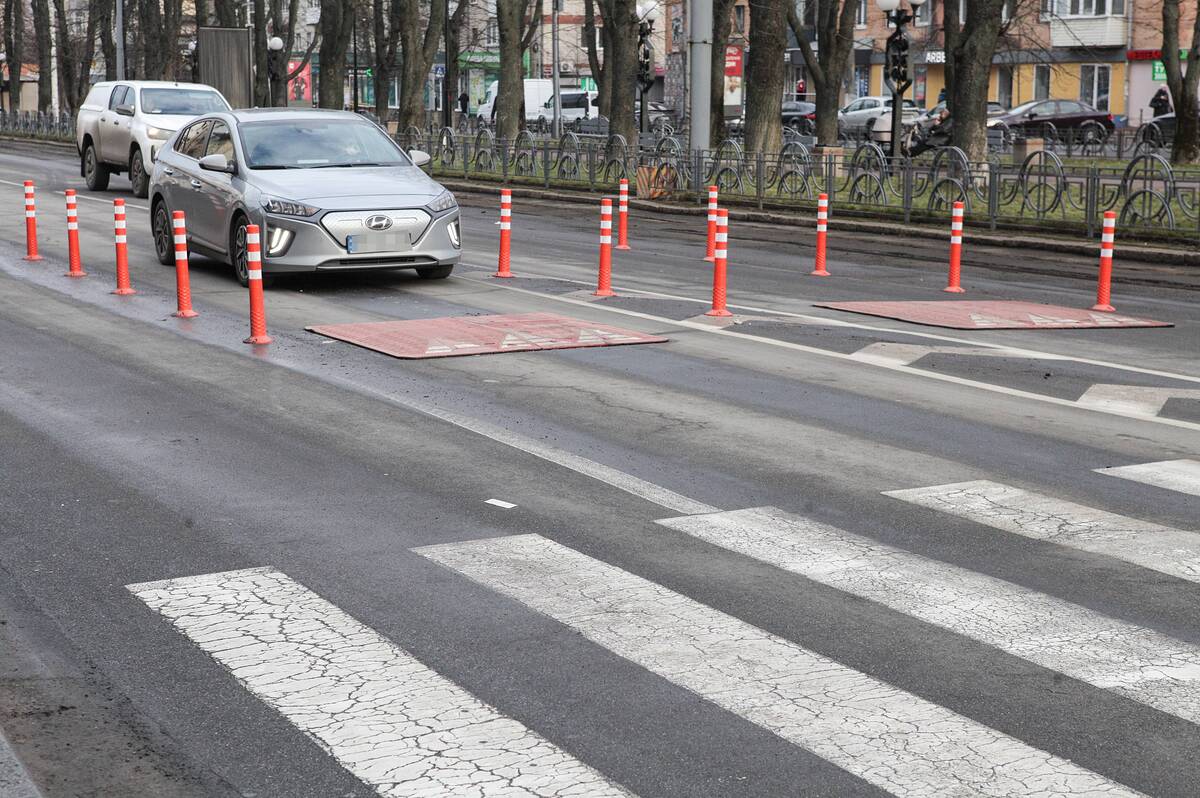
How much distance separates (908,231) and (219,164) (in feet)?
39.2

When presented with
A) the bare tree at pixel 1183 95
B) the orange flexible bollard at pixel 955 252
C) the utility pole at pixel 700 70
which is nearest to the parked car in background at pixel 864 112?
the bare tree at pixel 1183 95

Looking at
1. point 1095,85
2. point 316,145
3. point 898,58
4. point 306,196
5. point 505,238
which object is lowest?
point 505,238

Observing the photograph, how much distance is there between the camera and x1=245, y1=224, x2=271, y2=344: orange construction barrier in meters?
12.4

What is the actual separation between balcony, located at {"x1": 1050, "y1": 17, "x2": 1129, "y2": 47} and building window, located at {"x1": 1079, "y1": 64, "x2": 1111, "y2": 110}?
3.53ft

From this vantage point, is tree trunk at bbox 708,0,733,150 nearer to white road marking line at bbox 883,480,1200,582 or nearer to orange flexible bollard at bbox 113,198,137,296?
orange flexible bollard at bbox 113,198,137,296

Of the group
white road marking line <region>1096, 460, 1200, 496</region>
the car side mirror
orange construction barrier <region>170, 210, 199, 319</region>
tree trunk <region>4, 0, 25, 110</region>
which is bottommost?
white road marking line <region>1096, 460, 1200, 496</region>

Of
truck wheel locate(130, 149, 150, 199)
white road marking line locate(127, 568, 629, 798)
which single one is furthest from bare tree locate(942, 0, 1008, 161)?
white road marking line locate(127, 568, 629, 798)

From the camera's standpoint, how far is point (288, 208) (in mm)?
15438

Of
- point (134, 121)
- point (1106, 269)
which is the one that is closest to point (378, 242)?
point (1106, 269)

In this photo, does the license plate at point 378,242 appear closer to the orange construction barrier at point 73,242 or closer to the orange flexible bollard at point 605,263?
the orange flexible bollard at point 605,263

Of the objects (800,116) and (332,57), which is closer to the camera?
(332,57)

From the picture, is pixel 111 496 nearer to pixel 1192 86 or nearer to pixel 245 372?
pixel 245 372

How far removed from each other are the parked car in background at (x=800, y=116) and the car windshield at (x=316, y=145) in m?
43.2

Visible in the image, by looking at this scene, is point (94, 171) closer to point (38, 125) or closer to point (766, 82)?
point (766, 82)
